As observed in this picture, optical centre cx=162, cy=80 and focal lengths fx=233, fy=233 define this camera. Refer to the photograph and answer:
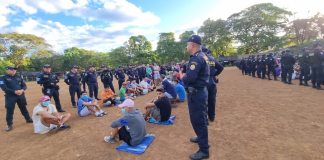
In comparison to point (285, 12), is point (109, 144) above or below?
below

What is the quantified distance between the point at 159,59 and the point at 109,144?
6397cm

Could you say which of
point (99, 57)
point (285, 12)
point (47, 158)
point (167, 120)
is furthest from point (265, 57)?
point (99, 57)

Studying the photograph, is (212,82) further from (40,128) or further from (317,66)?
(317,66)

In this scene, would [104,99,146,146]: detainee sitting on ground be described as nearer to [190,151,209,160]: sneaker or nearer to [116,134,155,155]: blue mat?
[116,134,155,155]: blue mat

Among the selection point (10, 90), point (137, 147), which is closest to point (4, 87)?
point (10, 90)

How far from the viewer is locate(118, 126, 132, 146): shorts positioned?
5.14 metres

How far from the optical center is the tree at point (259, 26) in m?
46.1

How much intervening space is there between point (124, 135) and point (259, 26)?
48.6 m

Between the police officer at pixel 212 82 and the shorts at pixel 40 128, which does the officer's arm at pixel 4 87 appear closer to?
the shorts at pixel 40 128

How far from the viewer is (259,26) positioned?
47.5m

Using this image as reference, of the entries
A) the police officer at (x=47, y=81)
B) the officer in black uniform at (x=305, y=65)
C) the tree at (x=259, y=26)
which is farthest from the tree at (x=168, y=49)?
the police officer at (x=47, y=81)

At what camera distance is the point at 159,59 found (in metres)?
69.1

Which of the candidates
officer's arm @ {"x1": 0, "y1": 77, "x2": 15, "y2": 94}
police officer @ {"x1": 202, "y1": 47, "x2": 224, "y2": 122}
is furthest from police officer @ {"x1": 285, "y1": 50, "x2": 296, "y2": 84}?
officer's arm @ {"x1": 0, "y1": 77, "x2": 15, "y2": 94}

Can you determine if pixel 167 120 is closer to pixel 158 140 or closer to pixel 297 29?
pixel 158 140
